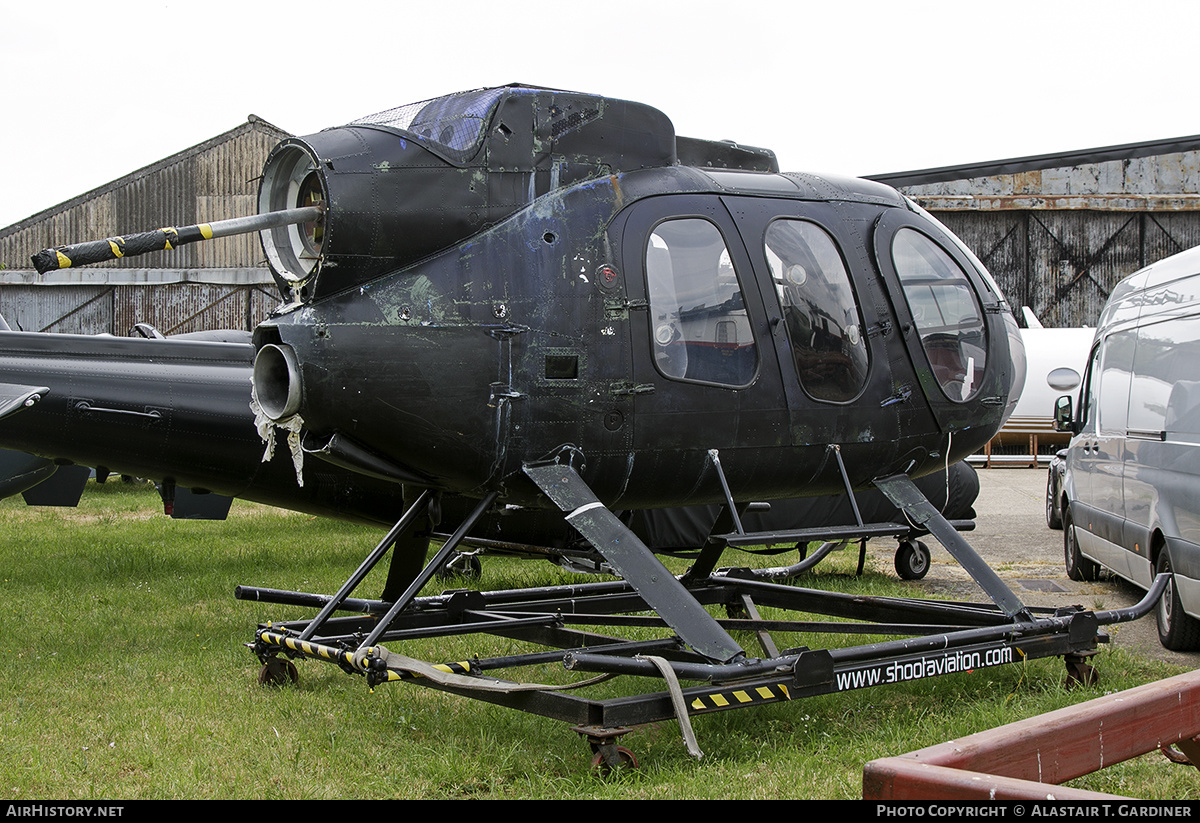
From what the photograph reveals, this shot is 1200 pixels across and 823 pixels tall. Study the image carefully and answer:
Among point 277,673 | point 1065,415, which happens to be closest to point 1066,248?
point 1065,415

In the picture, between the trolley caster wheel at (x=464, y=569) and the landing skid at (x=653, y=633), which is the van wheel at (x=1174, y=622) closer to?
the landing skid at (x=653, y=633)

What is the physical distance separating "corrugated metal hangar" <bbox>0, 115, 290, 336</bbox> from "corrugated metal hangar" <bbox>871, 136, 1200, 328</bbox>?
61.0 ft

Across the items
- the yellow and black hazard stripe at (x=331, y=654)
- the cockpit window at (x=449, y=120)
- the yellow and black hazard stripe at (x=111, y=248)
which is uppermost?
the cockpit window at (x=449, y=120)

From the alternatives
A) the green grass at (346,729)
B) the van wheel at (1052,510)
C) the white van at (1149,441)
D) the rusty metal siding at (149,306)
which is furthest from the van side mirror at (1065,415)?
the rusty metal siding at (149,306)

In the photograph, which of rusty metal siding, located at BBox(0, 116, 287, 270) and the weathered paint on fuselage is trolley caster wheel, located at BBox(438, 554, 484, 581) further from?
rusty metal siding, located at BBox(0, 116, 287, 270)

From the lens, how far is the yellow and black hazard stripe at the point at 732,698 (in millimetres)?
5418

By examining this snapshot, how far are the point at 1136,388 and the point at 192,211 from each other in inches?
1065

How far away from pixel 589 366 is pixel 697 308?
797mm

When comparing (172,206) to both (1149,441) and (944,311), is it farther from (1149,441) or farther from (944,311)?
(1149,441)

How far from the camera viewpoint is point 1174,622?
7.91 m

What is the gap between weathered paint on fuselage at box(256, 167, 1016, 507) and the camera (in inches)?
229

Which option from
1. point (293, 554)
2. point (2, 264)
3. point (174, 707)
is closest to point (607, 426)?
point (174, 707)

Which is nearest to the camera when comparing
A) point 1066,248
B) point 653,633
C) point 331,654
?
point 331,654

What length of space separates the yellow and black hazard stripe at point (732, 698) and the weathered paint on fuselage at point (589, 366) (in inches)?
55.0
